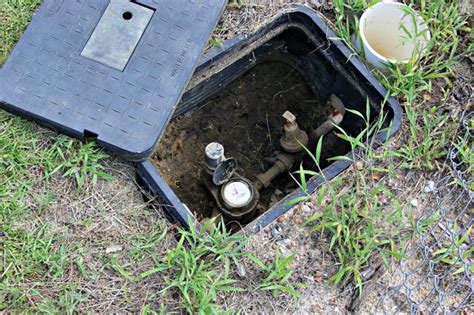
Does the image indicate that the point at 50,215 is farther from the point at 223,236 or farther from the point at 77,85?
the point at 223,236

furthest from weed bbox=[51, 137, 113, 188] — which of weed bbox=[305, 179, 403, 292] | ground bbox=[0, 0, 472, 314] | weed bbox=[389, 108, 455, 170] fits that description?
weed bbox=[389, 108, 455, 170]

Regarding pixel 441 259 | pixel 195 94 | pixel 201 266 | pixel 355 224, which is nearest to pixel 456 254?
pixel 441 259

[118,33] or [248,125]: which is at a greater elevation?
[118,33]

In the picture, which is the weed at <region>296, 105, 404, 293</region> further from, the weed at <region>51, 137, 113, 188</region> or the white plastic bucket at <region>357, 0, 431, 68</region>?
the weed at <region>51, 137, 113, 188</region>

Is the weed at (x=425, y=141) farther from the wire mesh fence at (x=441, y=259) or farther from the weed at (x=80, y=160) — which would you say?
the weed at (x=80, y=160)

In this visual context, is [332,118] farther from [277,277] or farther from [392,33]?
[277,277]

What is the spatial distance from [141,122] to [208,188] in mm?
531

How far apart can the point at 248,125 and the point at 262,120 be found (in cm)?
8

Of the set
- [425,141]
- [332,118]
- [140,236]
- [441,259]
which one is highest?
[425,141]

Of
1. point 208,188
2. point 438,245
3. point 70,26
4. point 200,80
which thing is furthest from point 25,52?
point 438,245

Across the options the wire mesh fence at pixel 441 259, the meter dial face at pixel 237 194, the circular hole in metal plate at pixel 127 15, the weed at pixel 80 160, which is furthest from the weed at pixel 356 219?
the circular hole in metal plate at pixel 127 15

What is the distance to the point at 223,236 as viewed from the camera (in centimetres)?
202

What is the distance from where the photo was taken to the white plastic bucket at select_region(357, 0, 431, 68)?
2.33m

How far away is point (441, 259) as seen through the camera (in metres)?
2.13
